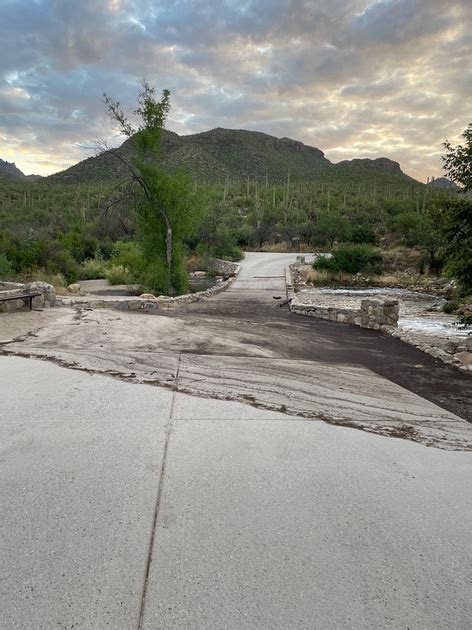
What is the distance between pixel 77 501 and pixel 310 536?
1.48 m

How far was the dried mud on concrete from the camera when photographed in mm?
4762

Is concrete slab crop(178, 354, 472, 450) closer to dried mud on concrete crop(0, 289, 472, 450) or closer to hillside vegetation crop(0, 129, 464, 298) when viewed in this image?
dried mud on concrete crop(0, 289, 472, 450)

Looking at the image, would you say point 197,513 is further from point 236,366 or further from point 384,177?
point 384,177

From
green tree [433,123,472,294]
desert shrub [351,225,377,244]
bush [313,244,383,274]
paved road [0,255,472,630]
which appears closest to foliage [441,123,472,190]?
green tree [433,123,472,294]

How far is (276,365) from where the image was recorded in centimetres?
656

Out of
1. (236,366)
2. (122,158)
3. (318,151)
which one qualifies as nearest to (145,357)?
(236,366)

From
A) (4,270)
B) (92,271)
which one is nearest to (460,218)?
(4,270)

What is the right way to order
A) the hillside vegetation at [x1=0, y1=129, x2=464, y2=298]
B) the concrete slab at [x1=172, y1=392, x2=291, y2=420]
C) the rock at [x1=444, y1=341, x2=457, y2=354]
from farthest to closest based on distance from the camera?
the hillside vegetation at [x1=0, y1=129, x2=464, y2=298] → the rock at [x1=444, y1=341, x2=457, y2=354] → the concrete slab at [x1=172, y1=392, x2=291, y2=420]

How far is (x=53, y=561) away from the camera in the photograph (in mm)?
2322

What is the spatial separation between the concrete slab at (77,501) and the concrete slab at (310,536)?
0.17 m

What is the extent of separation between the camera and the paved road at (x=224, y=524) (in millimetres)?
2070

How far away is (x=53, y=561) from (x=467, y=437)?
3738mm

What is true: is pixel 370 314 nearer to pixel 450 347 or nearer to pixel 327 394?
pixel 450 347

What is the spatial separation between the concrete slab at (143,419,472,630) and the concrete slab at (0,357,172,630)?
0.17 m
